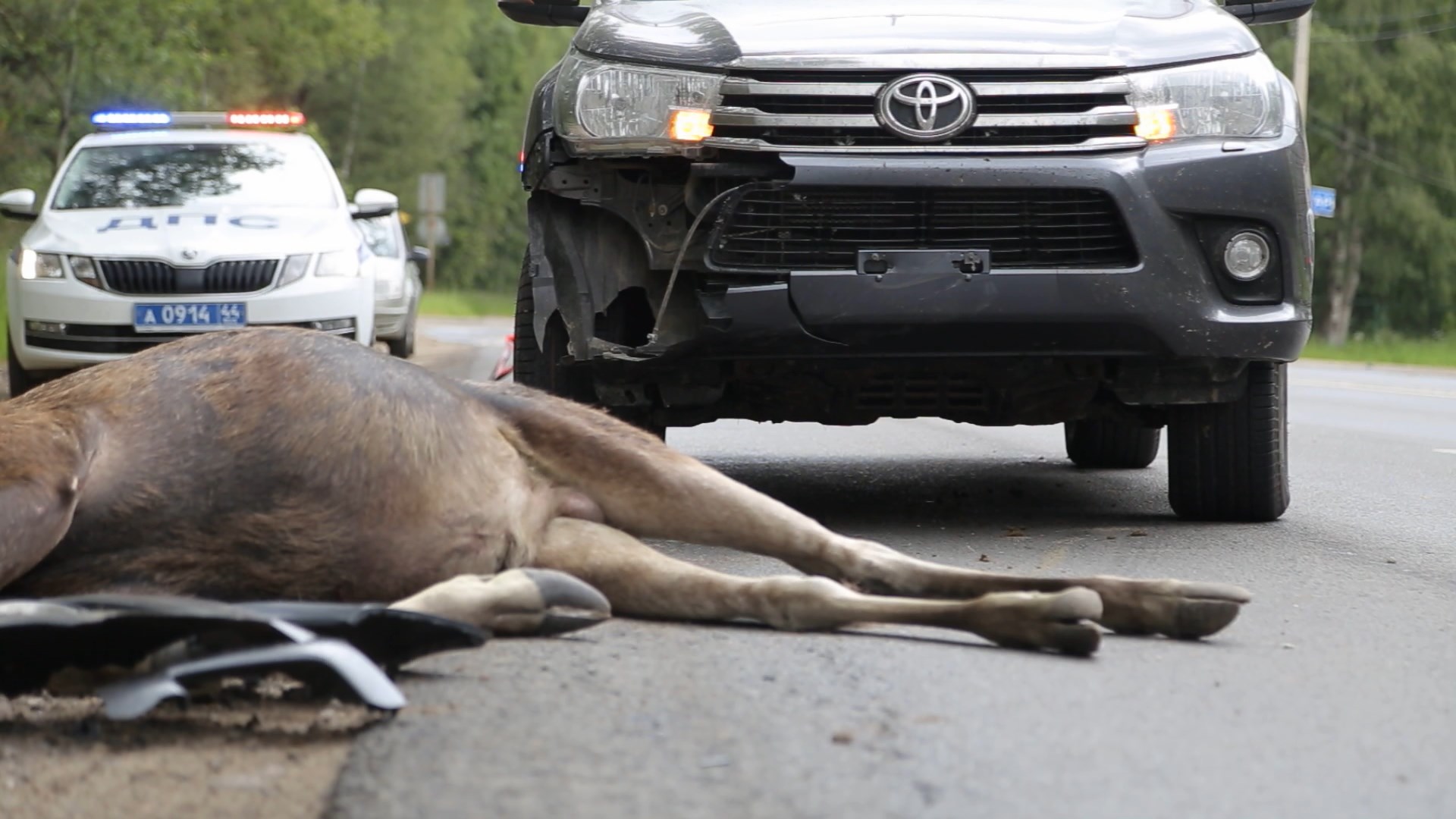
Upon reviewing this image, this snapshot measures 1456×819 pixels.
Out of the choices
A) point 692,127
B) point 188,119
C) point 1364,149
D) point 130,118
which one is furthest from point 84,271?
point 1364,149

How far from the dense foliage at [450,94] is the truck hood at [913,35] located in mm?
14537

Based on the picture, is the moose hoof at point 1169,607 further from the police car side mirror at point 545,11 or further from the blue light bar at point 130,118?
the blue light bar at point 130,118

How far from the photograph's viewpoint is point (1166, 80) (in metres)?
5.82

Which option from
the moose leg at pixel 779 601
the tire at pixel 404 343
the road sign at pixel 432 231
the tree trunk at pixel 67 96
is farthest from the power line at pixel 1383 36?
the moose leg at pixel 779 601

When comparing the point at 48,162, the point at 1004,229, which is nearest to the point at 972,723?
the point at 1004,229

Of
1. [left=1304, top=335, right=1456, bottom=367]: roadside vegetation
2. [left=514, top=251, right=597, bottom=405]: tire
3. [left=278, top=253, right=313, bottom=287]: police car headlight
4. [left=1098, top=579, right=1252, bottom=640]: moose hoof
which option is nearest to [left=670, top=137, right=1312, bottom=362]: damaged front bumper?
[left=514, top=251, right=597, bottom=405]: tire

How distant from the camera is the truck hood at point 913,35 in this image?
5789 millimetres

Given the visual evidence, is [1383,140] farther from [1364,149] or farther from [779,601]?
[779,601]

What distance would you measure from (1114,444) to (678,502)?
486 cm

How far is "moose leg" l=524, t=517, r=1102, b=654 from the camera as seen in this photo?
12.5 ft

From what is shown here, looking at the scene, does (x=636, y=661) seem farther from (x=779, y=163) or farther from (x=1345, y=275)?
(x=1345, y=275)

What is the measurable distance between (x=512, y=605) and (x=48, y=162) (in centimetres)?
2473

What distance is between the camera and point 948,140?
223 inches

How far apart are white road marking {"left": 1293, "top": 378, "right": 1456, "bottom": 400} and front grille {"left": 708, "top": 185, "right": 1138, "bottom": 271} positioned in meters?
14.9
